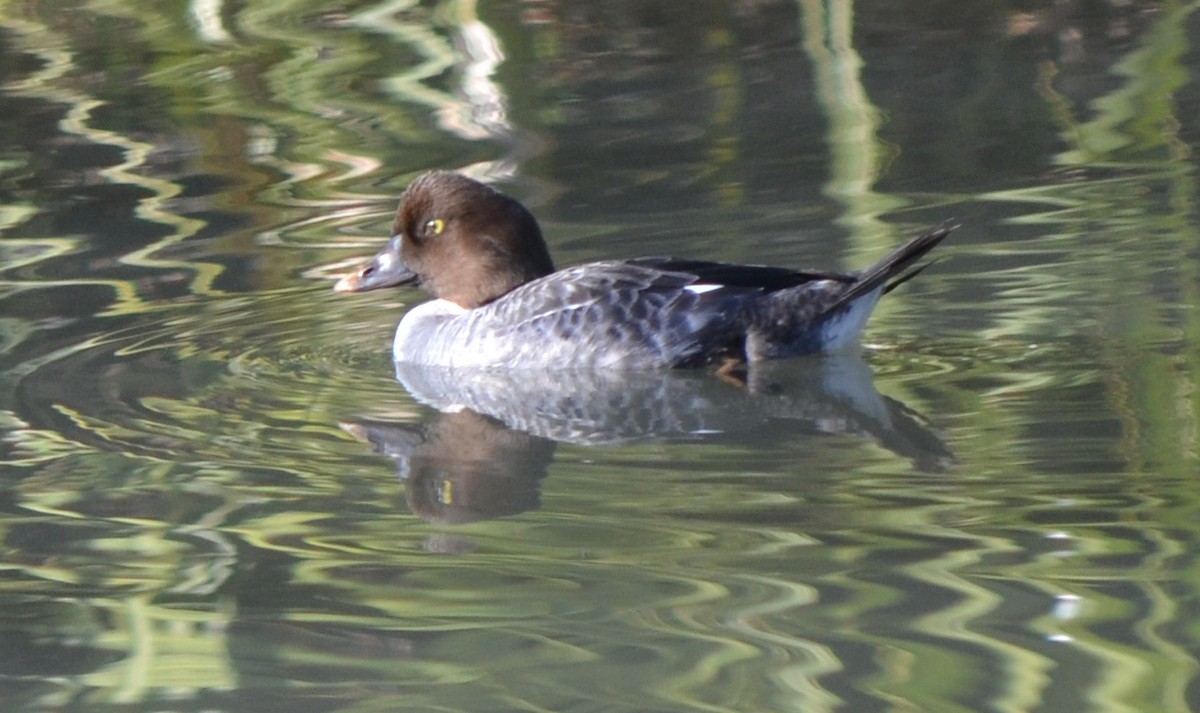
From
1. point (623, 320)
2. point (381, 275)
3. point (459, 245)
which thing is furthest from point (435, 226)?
point (623, 320)

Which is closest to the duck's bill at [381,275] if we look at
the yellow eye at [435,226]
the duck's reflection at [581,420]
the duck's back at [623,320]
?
the yellow eye at [435,226]

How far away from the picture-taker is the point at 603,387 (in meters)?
6.38

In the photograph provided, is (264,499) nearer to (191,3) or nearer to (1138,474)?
(1138,474)

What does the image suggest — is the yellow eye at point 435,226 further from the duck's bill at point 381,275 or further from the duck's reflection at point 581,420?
the duck's reflection at point 581,420

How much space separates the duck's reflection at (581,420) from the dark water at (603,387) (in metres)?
0.02

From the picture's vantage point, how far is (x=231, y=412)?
6.09m

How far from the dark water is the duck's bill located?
0.20m

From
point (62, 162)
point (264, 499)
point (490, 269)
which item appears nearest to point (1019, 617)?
point (264, 499)

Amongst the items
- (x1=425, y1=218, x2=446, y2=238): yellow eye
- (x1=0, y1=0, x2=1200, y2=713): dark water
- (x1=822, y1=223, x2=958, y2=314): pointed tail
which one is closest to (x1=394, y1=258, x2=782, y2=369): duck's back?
(x1=0, y1=0, x2=1200, y2=713): dark water

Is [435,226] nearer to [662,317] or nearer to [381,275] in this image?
[381,275]

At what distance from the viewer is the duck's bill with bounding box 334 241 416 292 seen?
7277mm

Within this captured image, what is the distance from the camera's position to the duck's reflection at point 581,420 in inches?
208

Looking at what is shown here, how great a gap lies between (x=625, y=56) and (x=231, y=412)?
5.74 m

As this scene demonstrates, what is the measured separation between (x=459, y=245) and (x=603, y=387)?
1.03 m
